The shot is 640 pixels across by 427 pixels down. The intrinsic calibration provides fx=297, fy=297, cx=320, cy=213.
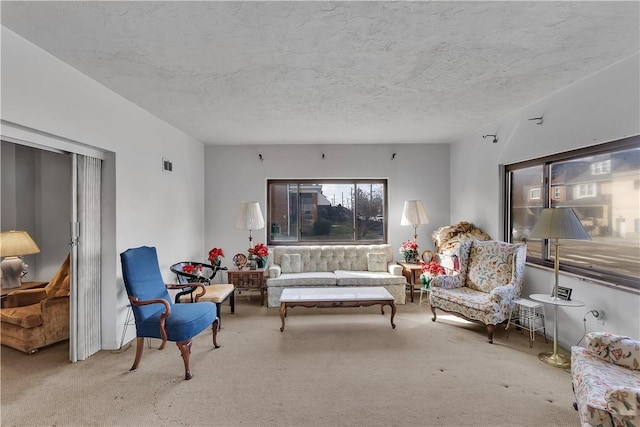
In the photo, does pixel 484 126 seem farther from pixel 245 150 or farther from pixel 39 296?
pixel 39 296

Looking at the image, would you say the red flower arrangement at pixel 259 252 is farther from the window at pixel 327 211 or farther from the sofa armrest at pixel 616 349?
the sofa armrest at pixel 616 349

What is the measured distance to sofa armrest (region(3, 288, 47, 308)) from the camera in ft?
10.3

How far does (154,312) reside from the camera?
2.80 meters

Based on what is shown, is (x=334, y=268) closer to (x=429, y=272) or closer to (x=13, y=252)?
(x=429, y=272)

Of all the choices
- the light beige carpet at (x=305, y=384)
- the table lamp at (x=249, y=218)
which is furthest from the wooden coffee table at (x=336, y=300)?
the table lamp at (x=249, y=218)

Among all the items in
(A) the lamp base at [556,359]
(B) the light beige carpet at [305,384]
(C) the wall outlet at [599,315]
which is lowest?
(B) the light beige carpet at [305,384]

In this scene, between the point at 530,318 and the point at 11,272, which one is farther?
the point at 530,318

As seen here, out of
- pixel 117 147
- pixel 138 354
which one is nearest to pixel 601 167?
pixel 138 354

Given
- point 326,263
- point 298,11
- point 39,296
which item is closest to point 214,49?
point 298,11

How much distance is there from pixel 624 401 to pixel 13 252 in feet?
15.7

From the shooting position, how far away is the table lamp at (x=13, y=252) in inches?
116

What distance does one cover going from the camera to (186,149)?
462 cm

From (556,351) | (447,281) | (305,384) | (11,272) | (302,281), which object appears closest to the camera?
(305,384)

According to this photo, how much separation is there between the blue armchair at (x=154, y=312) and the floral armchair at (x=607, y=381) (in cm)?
275
